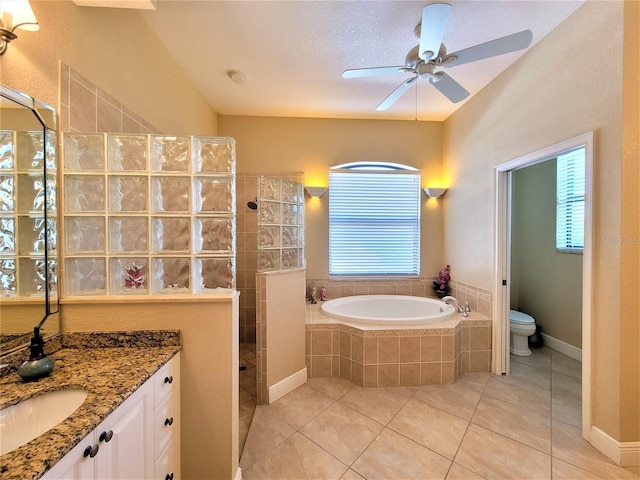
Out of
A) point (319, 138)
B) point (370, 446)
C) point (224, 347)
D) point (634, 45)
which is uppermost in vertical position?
point (319, 138)

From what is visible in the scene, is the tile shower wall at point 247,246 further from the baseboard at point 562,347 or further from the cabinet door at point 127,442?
the baseboard at point 562,347

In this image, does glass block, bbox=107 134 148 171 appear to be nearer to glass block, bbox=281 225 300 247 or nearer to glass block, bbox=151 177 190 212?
glass block, bbox=151 177 190 212

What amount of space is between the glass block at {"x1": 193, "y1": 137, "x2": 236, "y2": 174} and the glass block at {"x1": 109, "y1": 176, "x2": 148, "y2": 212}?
293 millimetres

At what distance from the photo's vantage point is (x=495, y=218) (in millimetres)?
2434

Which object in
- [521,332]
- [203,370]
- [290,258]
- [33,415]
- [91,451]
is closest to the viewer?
[91,451]

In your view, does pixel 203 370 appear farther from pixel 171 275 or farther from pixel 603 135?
pixel 603 135

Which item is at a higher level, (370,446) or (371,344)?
(371,344)

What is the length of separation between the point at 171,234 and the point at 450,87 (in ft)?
7.30

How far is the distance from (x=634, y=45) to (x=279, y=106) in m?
2.80

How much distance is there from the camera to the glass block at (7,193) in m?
1.05

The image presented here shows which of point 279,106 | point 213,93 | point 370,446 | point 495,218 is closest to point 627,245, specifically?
point 495,218

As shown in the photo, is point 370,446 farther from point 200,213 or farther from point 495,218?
point 495,218

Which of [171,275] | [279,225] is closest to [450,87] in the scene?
[279,225]

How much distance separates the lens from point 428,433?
1.72m
